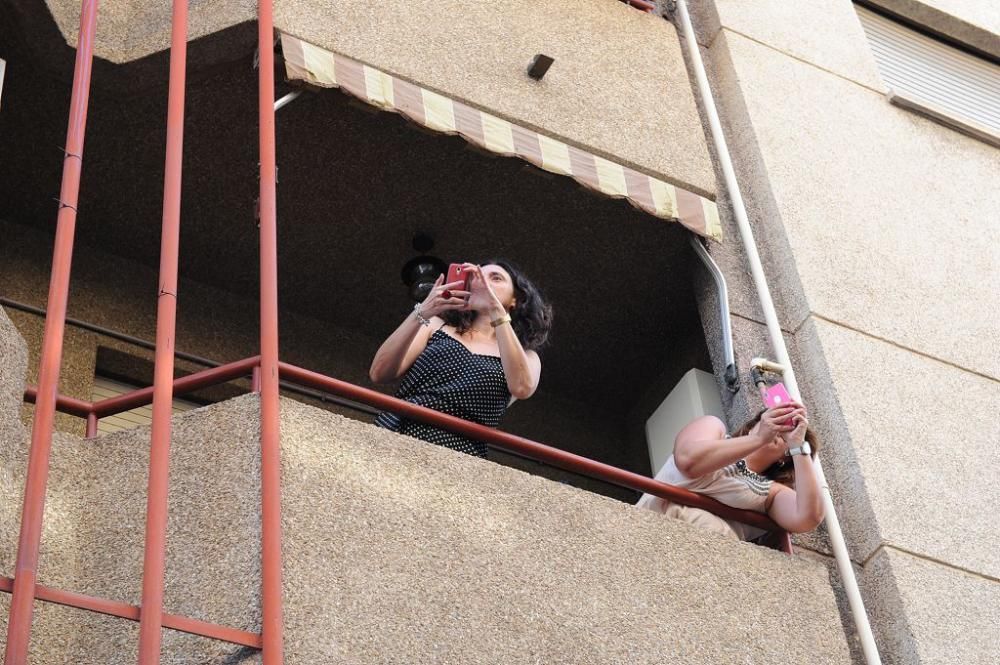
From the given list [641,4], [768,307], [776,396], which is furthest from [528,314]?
[641,4]

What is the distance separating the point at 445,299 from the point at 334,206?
190cm

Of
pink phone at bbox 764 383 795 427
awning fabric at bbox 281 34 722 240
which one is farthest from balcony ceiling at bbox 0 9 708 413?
pink phone at bbox 764 383 795 427

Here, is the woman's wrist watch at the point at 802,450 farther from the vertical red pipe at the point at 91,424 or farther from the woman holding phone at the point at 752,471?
the vertical red pipe at the point at 91,424

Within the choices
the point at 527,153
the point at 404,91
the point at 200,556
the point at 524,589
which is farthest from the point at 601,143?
the point at 200,556

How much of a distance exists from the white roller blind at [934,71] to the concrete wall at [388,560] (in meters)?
4.93

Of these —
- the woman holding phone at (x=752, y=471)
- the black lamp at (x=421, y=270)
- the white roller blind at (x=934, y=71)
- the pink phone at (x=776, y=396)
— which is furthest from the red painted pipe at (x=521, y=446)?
the white roller blind at (x=934, y=71)

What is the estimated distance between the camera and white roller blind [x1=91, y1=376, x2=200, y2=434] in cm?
689

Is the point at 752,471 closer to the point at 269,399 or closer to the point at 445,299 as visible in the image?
the point at 445,299

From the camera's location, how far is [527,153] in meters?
6.89

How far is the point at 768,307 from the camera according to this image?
7.06m

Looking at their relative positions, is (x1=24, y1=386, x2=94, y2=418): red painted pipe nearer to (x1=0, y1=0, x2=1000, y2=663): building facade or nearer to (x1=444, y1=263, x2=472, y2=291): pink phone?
(x1=0, y1=0, x2=1000, y2=663): building facade

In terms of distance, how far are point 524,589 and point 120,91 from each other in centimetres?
302

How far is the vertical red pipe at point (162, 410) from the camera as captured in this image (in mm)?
3809

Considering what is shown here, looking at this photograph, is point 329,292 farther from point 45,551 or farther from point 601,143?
point 45,551
